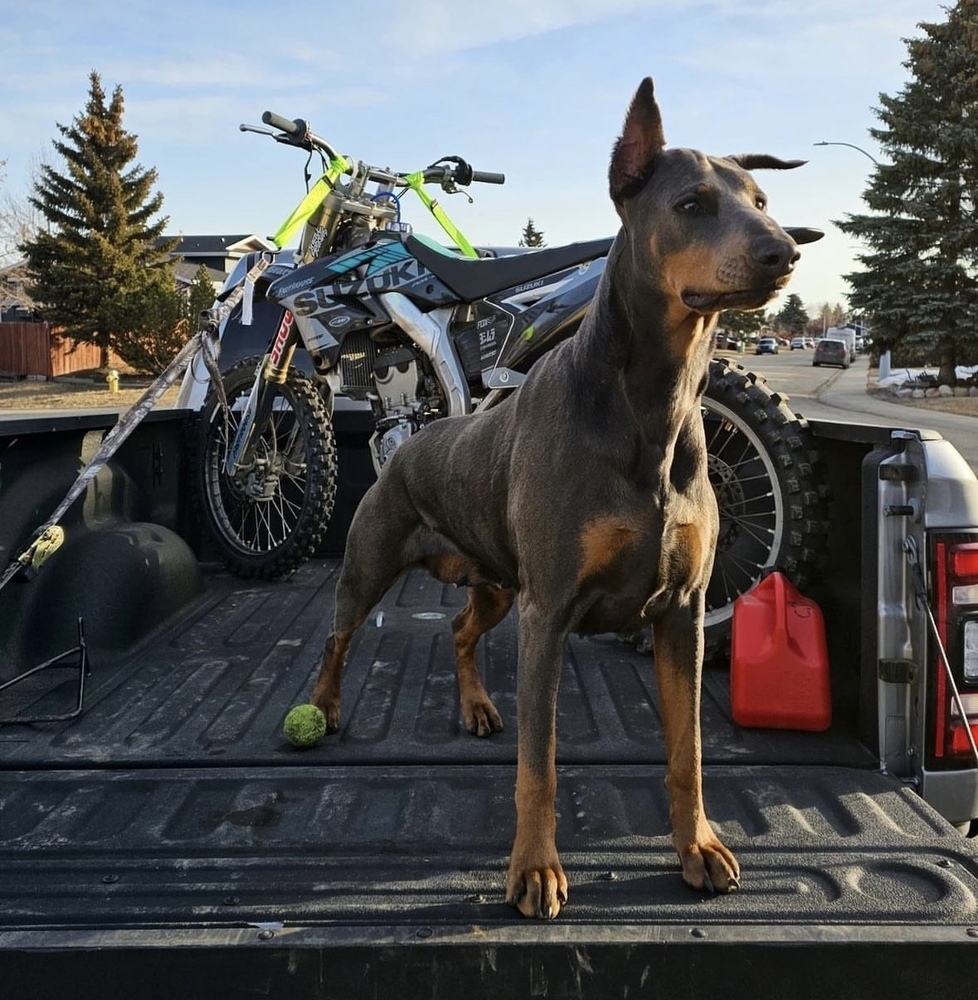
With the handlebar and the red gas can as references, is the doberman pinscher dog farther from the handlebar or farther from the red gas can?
the handlebar

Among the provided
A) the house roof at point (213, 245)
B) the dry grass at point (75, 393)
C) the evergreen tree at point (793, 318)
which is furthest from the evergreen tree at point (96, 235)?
the evergreen tree at point (793, 318)

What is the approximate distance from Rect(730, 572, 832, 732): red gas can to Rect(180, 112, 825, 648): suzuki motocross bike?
2.00 metres

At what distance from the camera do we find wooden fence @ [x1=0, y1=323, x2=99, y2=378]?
39.8 metres

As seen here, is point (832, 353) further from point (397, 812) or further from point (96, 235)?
point (397, 812)

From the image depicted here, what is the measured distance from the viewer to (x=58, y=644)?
349 cm

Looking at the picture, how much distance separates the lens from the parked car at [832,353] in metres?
55.9

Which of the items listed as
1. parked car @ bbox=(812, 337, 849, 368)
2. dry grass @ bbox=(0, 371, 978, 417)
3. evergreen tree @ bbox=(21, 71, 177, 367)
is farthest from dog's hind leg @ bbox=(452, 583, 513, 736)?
parked car @ bbox=(812, 337, 849, 368)


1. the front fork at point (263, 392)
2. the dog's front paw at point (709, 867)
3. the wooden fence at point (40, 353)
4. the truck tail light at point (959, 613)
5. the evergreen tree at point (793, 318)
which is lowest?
the dog's front paw at point (709, 867)

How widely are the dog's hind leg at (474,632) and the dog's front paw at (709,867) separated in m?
1.05

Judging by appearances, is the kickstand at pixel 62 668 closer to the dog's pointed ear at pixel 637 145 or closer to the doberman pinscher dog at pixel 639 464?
Answer: the doberman pinscher dog at pixel 639 464

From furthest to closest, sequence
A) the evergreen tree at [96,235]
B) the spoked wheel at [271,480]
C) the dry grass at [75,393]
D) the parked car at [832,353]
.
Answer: the parked car at [832,353] → the evergreen tree at [96,235] → the dry grass at [75,393] → the spoked wheel at [271,480]

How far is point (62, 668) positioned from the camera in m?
3.41

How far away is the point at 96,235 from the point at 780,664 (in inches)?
1594

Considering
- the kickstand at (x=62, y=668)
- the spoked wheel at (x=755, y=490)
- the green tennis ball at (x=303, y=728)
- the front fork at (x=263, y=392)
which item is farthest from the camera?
the front fork at (x=263, y=392)
